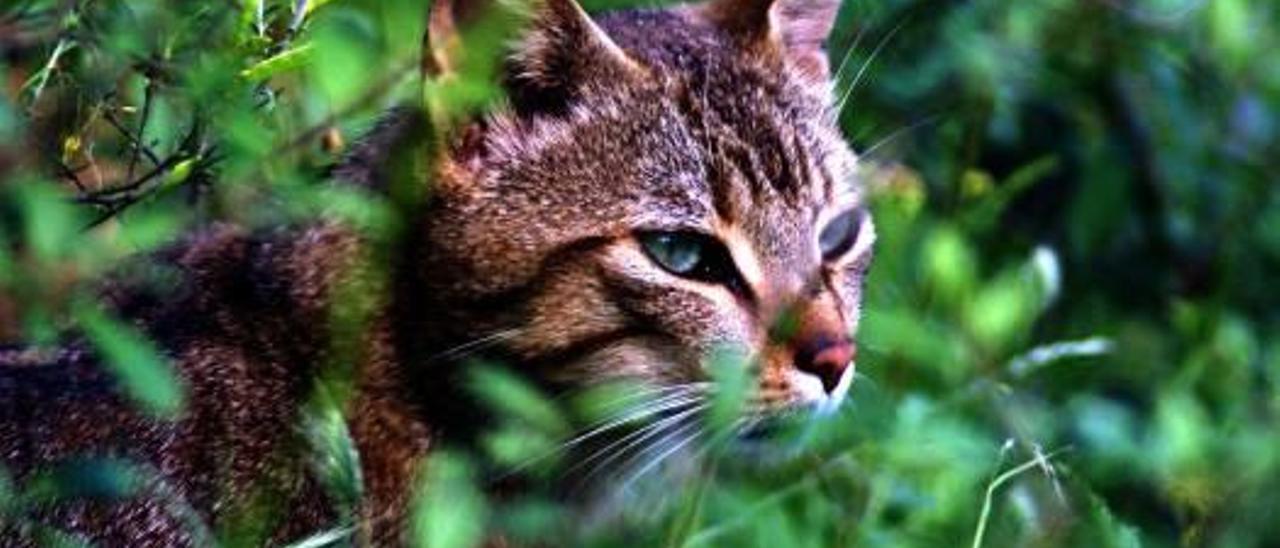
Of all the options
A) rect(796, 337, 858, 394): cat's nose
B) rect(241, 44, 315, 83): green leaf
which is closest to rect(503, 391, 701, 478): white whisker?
rect(796, 337, 858, 394): cat's nose

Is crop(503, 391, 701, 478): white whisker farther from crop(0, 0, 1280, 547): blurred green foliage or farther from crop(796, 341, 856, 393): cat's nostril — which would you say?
crop(796, 341, 856, 393): cat's nostril

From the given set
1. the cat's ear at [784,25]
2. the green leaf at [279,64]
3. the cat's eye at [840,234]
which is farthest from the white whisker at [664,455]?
the green leaf at [279,64]

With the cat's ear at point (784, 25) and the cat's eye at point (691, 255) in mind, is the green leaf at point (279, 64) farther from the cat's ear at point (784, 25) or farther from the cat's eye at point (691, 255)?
the cat's ear at point (784, 25)

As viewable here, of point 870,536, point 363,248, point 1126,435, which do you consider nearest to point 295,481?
point 363,248

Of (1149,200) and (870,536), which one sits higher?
(870,536)

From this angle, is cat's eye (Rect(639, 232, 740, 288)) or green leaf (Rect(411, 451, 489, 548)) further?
cat's eye (Rect(639, 232, 740, 288))

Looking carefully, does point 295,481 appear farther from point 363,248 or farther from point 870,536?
point 870,536
